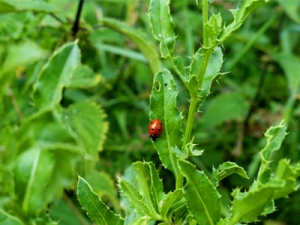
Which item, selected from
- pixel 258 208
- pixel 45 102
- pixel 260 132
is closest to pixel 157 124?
pixel 258 208

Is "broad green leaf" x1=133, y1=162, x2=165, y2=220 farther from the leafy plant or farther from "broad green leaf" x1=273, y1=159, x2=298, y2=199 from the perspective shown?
"broad green leaf" x1=273, y1=159, x2=298, y2=199

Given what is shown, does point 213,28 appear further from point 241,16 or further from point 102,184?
point 102,184

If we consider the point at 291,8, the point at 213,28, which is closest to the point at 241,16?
the point at 213,28

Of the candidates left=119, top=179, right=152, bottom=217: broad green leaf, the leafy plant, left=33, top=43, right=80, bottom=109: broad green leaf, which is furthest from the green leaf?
left=33, top=43, right=80, bottom=109: broad green leaf

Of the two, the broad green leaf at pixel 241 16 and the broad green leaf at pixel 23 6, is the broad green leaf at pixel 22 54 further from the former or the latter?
the broad green leaf at pixel 241 16

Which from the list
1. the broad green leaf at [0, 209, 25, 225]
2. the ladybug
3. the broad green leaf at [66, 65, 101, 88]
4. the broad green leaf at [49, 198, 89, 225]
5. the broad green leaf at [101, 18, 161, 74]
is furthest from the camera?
the broad green leaf at [66, 65, 101, 88]

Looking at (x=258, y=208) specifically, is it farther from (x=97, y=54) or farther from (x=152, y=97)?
(x=97, y=54)
